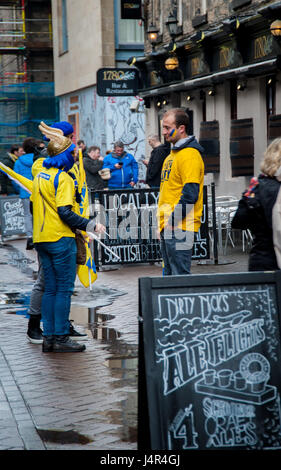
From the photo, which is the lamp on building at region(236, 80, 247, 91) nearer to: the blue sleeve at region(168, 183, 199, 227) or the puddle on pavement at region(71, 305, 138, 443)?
the puddle on pavement at region(71, 305, 138, 443)

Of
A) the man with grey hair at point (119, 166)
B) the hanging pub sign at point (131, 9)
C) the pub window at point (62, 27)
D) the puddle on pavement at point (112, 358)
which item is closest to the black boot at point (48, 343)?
the puddle on pavement at point (112, 358)

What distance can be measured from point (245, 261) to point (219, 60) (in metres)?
6.63

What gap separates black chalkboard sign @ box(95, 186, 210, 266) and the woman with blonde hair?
743 centimetres

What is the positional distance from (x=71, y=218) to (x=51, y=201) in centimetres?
24

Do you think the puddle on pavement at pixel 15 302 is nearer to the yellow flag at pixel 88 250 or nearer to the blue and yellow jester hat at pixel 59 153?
the yellow flag at pixel 88 250

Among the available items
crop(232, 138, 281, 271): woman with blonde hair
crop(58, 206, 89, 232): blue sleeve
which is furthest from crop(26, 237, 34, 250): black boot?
crop(232, 138, 281, 271): woman with blonde hair

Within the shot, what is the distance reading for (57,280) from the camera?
24.9 ft

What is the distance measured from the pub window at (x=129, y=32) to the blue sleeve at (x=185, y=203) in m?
22.9

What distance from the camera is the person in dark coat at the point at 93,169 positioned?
18.3 m

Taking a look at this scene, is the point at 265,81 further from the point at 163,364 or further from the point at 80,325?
the point at 163,364

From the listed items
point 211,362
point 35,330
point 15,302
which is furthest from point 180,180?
point 15,302

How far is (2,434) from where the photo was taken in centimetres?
533

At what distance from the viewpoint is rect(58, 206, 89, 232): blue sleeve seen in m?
7.28

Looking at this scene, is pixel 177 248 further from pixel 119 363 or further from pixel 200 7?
pixel 200 7
